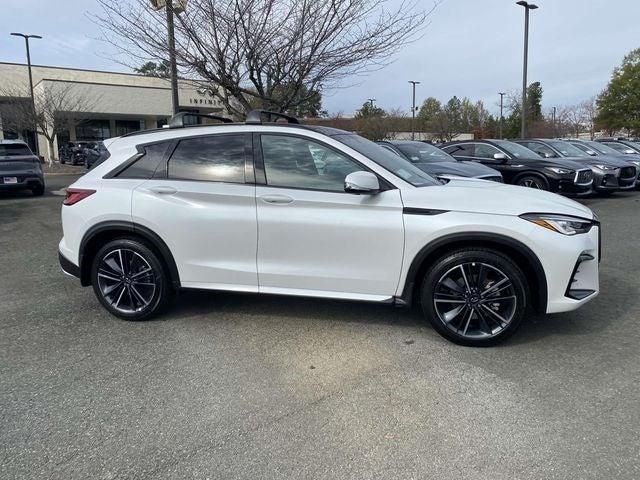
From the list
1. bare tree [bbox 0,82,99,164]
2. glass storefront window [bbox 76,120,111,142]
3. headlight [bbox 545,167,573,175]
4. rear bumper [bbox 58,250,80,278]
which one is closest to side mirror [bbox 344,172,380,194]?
rear bumper [bbox 58,250,80,278]

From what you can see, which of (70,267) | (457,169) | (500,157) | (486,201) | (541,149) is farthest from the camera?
(541,149)

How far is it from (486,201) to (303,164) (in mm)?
1485

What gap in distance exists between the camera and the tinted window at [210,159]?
4.30 meters

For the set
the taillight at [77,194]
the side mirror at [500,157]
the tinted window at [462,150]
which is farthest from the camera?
the tinted window at [462,150]

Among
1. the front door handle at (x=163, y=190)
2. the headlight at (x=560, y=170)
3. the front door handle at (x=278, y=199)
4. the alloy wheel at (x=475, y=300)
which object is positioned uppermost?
the front door handle at (x=163, y=190)

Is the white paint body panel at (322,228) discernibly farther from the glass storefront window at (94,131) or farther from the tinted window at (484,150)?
the glass storefront window at (94,131)

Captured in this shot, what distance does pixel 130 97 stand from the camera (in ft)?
131

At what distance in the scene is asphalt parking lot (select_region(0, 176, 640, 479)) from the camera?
261 cm

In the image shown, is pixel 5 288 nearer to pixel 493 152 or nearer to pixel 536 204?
pixel 536 204

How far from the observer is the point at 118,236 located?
4.56 m

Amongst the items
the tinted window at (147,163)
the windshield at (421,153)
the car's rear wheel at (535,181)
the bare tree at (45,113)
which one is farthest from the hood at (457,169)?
the bare tree at (45,113)

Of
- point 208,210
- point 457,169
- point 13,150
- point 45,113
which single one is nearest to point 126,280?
point 208,210

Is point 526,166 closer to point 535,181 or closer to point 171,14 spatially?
point 535,181

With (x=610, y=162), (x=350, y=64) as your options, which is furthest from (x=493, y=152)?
(x=350, y=64)
